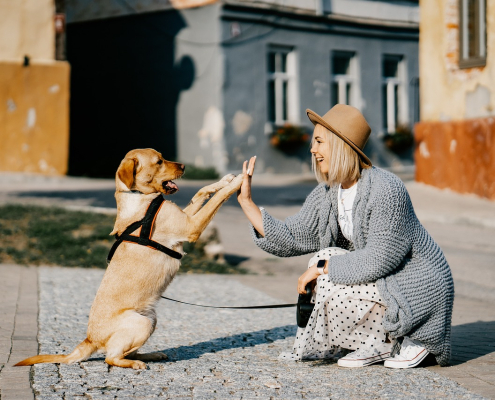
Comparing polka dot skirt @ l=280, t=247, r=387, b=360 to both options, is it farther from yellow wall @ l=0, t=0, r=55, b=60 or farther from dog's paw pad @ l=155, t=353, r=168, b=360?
yellow wall @ l=0, t=0, r=55, b=60

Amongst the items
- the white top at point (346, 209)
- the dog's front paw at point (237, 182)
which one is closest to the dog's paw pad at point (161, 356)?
the dog's front paw at point (237, 182)

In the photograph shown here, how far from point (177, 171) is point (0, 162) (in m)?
13.9

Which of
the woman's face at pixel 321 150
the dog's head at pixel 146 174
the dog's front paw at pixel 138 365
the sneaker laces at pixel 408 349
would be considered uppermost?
the woman's face at pixel 321 150

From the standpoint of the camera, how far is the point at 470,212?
1180 centimetres

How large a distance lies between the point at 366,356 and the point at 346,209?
2.96 feet

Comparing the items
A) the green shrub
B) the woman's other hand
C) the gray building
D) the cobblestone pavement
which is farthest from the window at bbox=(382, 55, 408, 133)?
the woman's other hand

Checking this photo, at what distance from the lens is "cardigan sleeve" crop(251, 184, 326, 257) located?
465cm

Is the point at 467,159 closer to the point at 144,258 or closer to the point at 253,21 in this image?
the point at 253,21

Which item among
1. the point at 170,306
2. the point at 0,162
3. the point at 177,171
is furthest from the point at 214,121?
the point at 177,171

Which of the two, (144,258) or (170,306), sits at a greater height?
(144,258)

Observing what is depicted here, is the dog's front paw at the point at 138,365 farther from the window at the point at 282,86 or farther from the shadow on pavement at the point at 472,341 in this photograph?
the window at the point at 282,86

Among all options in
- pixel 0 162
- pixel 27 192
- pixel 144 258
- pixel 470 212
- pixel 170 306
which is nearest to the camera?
pixel 144 258

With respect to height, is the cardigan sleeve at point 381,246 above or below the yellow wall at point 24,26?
below

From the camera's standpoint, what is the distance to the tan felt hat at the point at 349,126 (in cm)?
437
